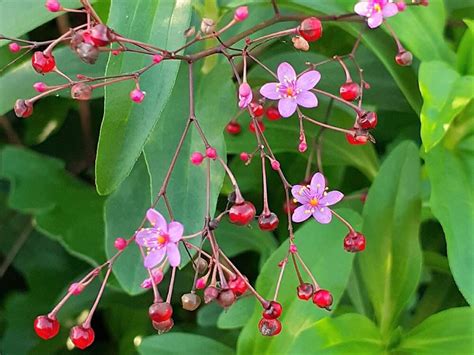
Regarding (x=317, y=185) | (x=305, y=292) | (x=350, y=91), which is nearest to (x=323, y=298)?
(x=305, y=292)

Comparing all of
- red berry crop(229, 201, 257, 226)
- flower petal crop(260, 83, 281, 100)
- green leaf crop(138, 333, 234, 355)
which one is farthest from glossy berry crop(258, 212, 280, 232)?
green leaf crop(138, 333, 234, 355)

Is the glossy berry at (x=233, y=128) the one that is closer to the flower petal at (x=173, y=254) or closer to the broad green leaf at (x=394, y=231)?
the broad green leaf at (x=394, y=231)

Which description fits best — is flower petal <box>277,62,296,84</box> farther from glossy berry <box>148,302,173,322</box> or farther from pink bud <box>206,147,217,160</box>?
glossy berry <box>148,302,173,322</box>

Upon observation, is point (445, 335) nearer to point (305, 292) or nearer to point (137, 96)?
point (305, 292)

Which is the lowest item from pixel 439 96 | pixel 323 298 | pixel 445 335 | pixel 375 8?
pixel 445 335

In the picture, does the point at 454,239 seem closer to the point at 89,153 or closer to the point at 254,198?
the point at 254,198
